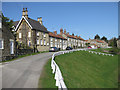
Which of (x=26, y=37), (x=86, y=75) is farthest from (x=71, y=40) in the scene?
(x=86, y=75)

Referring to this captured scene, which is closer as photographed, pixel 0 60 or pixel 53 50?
pixel 0 60

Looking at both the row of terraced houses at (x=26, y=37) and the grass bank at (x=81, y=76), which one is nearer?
the grass bank at (x=81, y=76)

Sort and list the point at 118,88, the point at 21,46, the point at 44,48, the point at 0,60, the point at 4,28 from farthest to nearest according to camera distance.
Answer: the point at 44,48
the point at 21,46
the point at 4,28
the point at 0,60
the point at 118,88

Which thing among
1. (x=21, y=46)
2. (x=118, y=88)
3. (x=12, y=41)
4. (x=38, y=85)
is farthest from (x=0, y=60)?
(x=118, y=88)

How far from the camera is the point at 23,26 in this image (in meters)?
31.6

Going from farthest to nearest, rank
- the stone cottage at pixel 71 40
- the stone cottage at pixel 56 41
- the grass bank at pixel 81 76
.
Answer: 1. the stone cottage at pixel 71 40
2. the stone cottage at pixel 56 41
3. the grass bank at pixel 81 76

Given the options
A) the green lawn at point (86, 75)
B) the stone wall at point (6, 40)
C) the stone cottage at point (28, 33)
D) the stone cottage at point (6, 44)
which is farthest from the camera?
the stone cottage at point (28, 33)

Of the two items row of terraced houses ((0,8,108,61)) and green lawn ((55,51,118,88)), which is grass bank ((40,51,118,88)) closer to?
green lawn ((55,51,118,88))

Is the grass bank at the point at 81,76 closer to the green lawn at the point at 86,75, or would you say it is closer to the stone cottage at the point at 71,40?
the green lawn at the point at 86,75

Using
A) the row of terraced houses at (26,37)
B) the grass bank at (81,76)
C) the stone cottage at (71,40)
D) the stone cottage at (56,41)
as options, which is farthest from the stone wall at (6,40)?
the stone cottage at (71,40)

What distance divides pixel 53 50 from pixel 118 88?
20.9 meters

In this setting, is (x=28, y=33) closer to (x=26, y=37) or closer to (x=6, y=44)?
(x=26, y=37)

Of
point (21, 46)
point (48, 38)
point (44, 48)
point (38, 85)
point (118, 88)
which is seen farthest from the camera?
point (48, 38)

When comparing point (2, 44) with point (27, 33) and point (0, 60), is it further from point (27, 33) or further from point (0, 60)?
point (27, 33)
